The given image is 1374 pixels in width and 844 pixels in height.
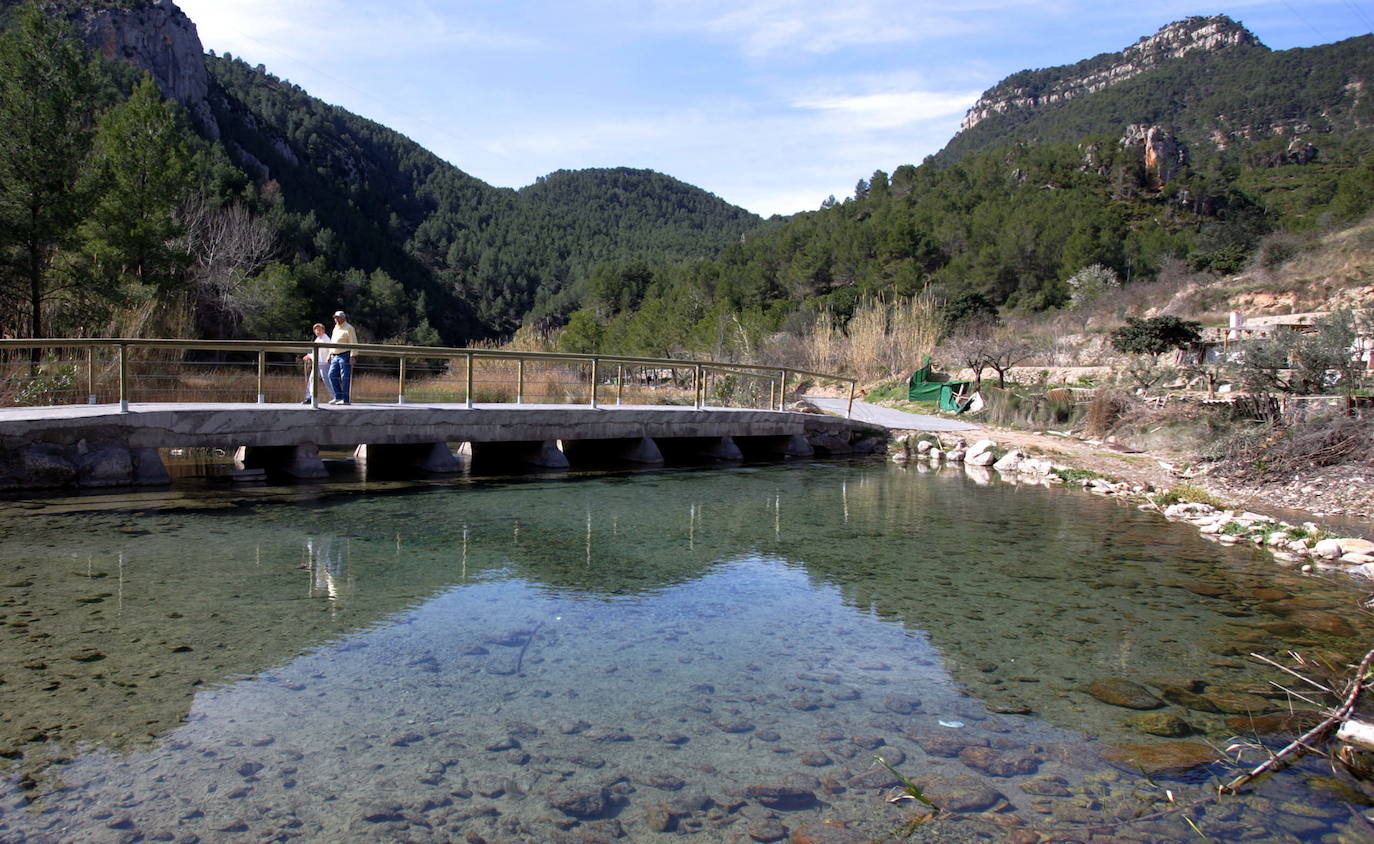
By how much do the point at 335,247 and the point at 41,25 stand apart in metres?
46.7

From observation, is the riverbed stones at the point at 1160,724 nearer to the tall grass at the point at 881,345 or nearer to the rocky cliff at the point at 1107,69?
the tall grass at the point at 881,345

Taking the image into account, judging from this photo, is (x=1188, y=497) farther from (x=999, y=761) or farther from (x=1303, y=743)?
(x=999, y=761)

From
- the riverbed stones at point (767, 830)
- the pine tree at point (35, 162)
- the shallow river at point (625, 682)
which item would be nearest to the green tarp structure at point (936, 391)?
the shallow river at point (625, 682)

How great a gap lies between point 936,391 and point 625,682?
19.3 metres

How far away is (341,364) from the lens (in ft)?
35.0

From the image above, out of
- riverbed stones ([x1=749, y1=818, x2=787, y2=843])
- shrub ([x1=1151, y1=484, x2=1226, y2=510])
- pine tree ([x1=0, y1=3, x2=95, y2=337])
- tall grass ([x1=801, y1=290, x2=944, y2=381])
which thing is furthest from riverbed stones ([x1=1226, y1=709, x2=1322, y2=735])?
tall grass ([x1=801, y1=290, x2=944, y2=381])

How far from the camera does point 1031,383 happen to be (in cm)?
2084

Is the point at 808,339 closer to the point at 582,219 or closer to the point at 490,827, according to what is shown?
the point at 490,827

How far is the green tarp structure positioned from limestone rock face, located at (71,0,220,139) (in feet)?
167

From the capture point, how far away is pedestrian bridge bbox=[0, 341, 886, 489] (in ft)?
29.1

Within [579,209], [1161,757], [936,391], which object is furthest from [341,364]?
[579,209]

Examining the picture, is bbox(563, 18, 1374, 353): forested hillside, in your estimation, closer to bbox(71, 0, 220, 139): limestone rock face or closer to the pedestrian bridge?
the pedestrian bridge

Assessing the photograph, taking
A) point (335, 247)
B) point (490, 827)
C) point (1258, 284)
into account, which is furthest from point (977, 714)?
point (335, 247)

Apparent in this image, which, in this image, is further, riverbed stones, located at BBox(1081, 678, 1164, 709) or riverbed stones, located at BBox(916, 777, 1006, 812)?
riverbed stones, located at BBox(1081, 678, 1164, 709)
